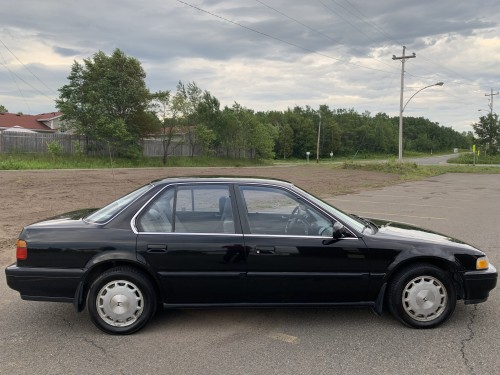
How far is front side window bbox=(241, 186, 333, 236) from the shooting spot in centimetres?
425

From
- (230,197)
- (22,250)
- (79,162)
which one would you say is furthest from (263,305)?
(79,162)

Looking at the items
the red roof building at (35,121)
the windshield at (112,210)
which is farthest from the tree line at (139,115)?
the windshield at (112,210)

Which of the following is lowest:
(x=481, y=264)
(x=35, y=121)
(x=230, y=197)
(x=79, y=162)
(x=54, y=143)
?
(x=481, y=264)

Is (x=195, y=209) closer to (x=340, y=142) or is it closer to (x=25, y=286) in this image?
(x=25, y=286)

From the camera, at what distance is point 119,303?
4.06 metres

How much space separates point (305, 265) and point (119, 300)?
1.75 meters

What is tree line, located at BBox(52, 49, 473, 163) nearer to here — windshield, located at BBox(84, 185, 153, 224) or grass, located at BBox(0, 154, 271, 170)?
grass, located at BBox(0, 154, 271, 170)

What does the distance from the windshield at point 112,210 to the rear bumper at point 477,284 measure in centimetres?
326

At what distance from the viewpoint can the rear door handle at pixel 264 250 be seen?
4.10 metres

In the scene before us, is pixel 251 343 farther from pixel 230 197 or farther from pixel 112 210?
pixel 112 210

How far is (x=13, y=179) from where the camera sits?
19734mm

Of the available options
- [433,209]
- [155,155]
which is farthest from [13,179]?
[155,155]

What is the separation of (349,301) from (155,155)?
41.0 metres

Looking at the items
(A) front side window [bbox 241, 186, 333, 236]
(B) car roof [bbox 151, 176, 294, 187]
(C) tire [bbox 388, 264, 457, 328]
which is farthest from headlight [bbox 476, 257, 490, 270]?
(B) car roof [bbox 151, 176, 294, 187]
